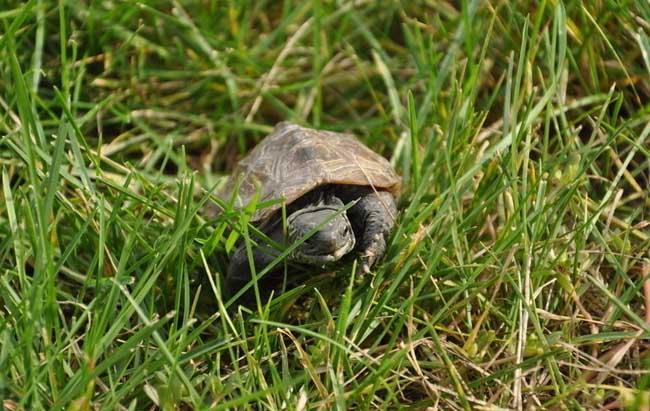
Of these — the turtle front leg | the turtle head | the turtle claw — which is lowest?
the turtle claw

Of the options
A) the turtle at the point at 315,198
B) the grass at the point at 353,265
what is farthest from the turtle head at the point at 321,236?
the grass at the point at 353,265

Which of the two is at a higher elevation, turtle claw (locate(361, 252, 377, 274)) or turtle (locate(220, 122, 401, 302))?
turtle (locate(220, 122, 401, 302))

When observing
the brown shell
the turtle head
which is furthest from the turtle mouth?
the brown shell

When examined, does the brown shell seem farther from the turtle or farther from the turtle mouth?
the turtle mouth

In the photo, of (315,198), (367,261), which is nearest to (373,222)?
(367,261)

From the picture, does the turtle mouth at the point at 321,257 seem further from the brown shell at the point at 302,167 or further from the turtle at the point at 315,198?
the brown shell at the point at 302,167

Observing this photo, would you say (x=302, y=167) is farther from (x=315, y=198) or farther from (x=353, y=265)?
(x=353, y=265)

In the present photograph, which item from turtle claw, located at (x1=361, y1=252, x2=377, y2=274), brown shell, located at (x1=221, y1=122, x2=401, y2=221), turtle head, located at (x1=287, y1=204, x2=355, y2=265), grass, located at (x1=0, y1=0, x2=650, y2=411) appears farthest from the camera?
brown shell, located at (x1=221, y1=122, x2=401, y2=221)
